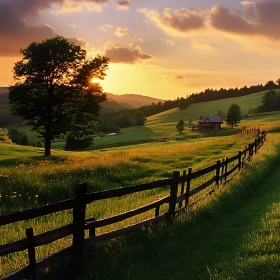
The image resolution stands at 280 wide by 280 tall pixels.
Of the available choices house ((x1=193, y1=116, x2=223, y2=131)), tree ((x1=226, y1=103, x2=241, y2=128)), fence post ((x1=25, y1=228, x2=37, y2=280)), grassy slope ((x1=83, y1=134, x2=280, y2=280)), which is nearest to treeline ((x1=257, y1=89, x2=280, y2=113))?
house ((x1=193, y1=116, x2=223, y2=131))

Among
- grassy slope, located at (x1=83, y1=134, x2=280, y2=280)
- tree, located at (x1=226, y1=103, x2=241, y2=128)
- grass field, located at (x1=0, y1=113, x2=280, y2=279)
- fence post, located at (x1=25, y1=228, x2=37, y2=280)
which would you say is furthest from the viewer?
tree, located at (x1=226, y1=103, x2=241, y2=128)

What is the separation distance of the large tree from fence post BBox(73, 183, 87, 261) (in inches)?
1157

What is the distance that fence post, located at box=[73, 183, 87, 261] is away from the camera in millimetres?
7117

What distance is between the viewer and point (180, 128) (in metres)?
118

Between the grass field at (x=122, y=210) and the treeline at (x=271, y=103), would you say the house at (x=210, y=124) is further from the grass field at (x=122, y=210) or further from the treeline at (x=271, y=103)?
the grass field at (x=122, y=210)

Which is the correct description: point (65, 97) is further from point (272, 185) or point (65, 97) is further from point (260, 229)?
point (260, 229)

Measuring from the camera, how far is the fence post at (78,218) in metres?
7.12

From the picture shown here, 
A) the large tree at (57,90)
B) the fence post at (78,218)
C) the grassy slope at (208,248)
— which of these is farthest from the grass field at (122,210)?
the large tree at (57,90)

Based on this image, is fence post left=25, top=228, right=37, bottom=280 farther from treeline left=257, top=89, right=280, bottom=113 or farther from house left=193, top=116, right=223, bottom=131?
treeline left=257, top=89, right=280, bottom=113

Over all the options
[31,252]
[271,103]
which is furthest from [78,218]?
[271,103]

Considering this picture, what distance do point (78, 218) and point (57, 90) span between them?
30786 mm

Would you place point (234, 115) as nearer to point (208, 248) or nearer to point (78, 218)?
point (208, 248)

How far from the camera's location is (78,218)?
7.18 metres

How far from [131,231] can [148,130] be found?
407ft
